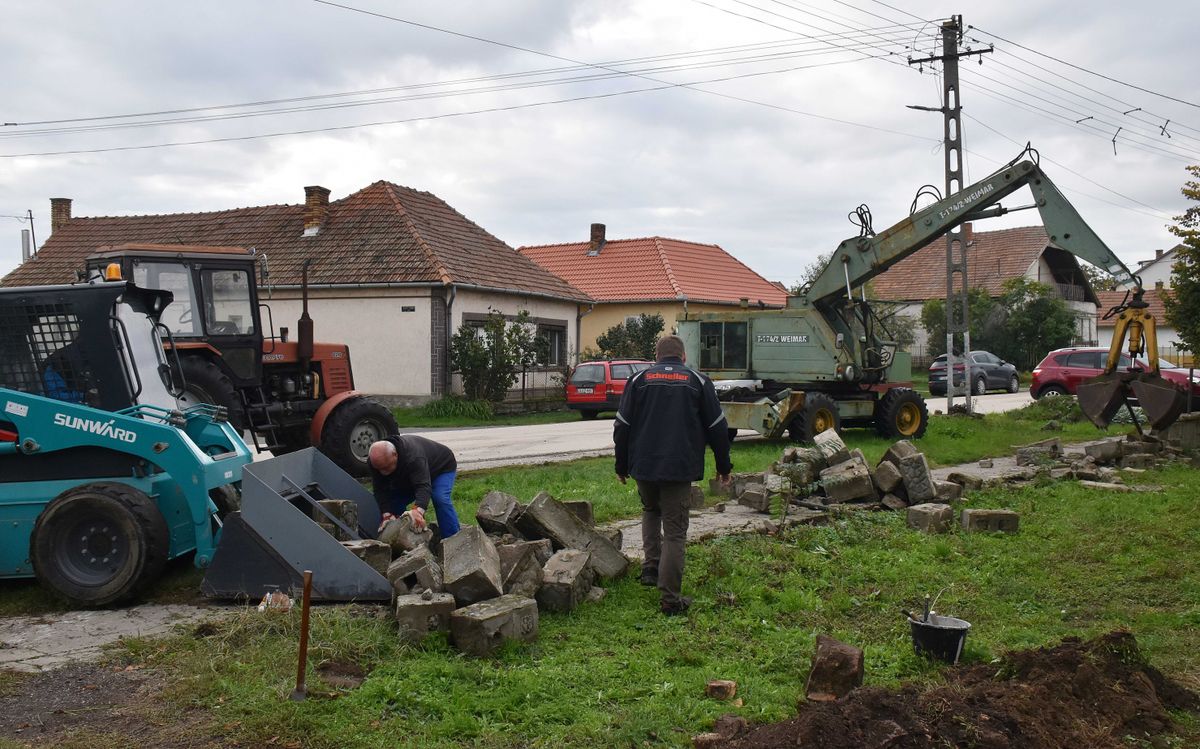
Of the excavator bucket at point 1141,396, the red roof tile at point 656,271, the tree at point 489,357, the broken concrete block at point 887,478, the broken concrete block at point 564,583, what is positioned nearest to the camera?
the broken concrete block at point 564,583

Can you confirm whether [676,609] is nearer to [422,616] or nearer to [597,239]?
[422,616]

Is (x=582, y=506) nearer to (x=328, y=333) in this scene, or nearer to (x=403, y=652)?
(x=403, y=652)

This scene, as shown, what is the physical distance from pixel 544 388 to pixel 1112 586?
2442cm

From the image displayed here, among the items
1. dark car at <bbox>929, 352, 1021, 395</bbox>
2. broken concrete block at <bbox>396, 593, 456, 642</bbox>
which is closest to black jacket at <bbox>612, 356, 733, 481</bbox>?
broken concrete block at <bbox>396, 593, 456, 642</bbox>

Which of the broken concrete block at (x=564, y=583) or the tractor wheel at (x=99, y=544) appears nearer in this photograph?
the broken concrete block at (x=564, y=583)

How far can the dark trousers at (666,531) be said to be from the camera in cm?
670

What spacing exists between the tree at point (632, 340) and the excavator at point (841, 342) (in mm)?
14568

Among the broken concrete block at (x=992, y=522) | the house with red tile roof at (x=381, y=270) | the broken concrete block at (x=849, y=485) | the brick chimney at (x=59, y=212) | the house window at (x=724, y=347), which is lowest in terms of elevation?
the broken concrete block at (x=992, y=522)

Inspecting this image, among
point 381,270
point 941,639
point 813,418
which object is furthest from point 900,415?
point 381,270

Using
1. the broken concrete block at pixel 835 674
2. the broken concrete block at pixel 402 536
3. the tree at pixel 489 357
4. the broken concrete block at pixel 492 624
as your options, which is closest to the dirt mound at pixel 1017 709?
the broken concrete block at pixel 835 674

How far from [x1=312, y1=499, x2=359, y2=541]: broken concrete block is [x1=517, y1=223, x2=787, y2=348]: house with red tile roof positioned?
87.9 ft

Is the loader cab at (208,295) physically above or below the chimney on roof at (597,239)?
below

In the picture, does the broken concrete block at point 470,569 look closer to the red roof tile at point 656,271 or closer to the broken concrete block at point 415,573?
the broken concrete block at point 415,573

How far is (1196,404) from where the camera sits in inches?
625
